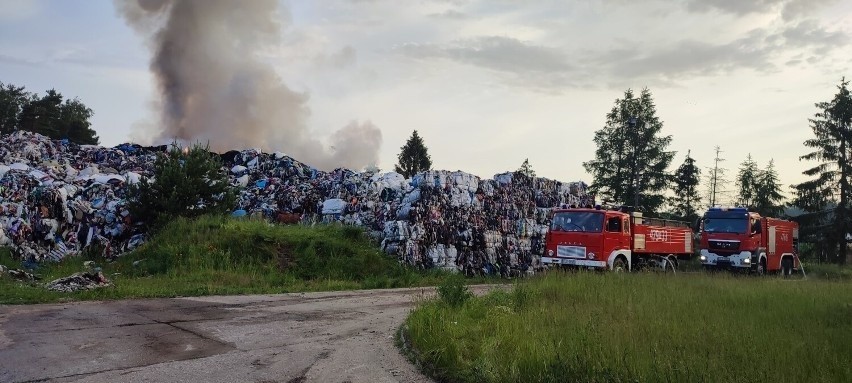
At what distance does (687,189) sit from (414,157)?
25.5 metres

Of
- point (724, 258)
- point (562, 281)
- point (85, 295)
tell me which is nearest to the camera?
point (85, 295)

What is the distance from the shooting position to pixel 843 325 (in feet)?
28.8

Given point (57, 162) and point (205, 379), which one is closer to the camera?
point (205, 379)

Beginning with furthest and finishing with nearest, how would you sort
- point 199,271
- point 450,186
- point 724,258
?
1. point 724,258
2. point 450,186
3. point 199,271

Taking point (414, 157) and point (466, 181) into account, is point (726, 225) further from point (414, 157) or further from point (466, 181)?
point (414, 157)

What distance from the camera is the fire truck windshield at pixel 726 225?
2300 cm

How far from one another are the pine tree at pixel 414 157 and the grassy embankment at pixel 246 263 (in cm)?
3898

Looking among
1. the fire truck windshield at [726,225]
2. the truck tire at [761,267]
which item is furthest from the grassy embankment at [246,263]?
the truck tire at [761,267]

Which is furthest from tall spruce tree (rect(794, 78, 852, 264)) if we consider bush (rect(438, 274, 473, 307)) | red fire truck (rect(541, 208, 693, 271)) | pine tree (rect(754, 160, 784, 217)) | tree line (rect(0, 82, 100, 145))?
tree line (rect(0, 82, 100, 145))

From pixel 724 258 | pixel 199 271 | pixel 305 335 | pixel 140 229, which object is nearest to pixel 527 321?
pixel 305 335

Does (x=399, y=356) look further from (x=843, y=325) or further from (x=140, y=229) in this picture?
(x=140, y=229)

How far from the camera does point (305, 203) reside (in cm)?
2225

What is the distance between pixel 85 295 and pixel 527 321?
28.8 ft

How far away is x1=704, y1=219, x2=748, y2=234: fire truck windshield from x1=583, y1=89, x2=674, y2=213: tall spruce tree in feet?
77.2
